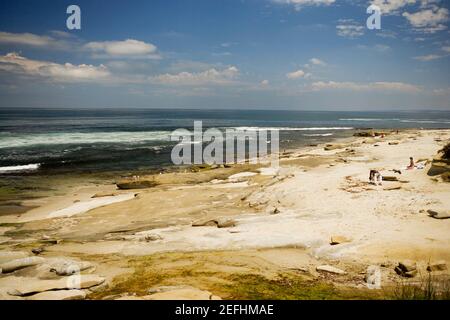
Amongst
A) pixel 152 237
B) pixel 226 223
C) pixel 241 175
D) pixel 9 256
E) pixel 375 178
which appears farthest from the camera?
pixel 241 175

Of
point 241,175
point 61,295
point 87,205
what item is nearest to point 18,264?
point 61,295

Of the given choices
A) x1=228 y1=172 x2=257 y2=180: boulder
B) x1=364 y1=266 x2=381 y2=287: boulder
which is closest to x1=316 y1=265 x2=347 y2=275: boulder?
x1=364 y1=266 x2=381 y2=287: boulder

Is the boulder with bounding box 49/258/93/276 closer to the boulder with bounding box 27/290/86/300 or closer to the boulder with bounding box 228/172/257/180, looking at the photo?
the boulder with bounding box 27/290/86/300

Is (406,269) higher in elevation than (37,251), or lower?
higher

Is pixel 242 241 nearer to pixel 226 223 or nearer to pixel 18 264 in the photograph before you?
pixel 226 223

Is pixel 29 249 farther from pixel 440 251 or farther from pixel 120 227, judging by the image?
pixel 440 251

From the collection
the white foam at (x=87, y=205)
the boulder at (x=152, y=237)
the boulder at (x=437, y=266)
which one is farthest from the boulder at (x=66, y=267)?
the white foam at (x=87, y=205)

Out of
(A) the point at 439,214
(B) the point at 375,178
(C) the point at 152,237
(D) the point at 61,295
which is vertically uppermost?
(B) the point at 375,178
